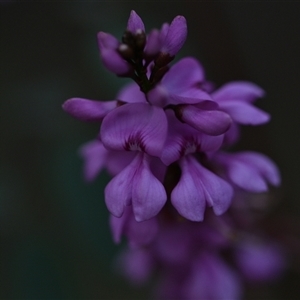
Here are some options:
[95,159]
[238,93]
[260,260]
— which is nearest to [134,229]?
[95,159]

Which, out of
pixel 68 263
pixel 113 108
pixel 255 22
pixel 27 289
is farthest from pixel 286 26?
pixel 113 108

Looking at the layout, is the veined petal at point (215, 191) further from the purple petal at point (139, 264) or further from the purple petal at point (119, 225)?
the purple petal at point (139, 264)

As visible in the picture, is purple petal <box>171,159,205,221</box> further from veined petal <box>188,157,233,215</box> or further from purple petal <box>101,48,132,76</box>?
purple petal <box>101,48,132,76</box>

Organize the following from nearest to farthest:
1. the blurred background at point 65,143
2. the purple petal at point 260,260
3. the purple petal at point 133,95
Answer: the purple petal at point 133,95
the purple petal at point 260,260
the blurred background at point 65,143

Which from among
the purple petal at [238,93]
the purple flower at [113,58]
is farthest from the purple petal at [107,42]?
the purple petal at [238,93]

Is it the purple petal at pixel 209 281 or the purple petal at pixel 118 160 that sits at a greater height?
the purple petal at pixel 118 160

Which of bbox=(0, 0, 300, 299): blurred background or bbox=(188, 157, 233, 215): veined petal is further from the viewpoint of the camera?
bbox=(0, 0, 300, 299): blurred background

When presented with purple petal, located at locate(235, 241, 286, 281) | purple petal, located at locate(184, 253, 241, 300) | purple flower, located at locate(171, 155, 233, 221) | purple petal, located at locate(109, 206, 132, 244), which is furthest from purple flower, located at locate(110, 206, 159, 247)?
purple petal, located at locate(235, 241, 286, 281)
